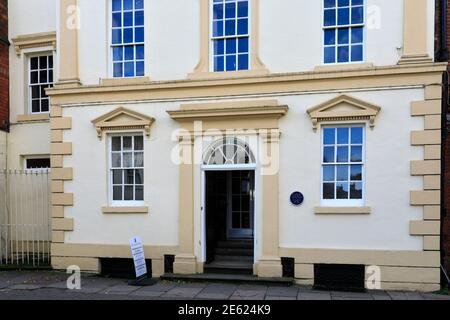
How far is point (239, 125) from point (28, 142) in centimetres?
635

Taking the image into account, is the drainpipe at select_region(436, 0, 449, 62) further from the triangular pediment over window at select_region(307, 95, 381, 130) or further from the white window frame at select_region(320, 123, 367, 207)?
the white window frame at select_region(320, 123, 367, 207)

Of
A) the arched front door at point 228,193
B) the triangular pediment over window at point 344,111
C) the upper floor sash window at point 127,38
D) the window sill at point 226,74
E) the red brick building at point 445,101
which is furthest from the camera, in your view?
the upper floor sash window at point 127,38

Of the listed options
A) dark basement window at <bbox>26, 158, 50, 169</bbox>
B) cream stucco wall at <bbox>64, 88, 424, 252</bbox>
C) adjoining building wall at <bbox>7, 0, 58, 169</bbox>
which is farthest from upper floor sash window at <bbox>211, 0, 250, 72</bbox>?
dark basement window at <bbox>26, 158, 50, 169</bbox>

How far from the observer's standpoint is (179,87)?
948 cm

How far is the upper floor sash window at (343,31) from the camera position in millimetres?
8852

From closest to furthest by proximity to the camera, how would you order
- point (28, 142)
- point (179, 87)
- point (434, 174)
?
point (434, 174) → point (179, 87) → point (28, 142)

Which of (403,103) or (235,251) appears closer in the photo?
(403,103)

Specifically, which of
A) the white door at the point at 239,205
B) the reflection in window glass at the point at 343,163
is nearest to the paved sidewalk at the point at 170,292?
the reflection in window glass at the point at 343,163

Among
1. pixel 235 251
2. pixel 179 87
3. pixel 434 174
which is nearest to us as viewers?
pixel 434 174

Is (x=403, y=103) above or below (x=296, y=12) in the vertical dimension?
below

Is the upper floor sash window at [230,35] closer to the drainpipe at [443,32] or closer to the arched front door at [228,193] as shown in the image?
the arched front door at [228,193]

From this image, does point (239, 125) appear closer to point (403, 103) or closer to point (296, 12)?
point (296, 12)

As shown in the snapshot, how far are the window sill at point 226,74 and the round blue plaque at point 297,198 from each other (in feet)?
8.92

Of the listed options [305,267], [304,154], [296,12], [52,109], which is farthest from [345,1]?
[52,109]
